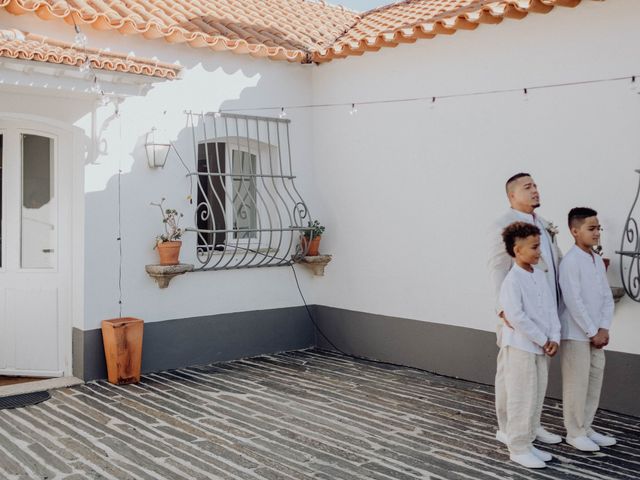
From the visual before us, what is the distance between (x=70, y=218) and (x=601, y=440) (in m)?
4.76

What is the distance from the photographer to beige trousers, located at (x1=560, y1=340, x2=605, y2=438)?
4.71 meters

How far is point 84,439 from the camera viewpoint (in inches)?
196

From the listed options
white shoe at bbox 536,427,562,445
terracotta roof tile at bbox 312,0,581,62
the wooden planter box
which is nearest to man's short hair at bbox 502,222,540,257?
white shoe at bbox 536,427,562,445

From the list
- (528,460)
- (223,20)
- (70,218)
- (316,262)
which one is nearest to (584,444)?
(528,460)

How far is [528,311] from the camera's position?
14.5 ft

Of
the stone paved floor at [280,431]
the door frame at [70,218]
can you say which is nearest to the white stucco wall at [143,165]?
the door frame at [70,218]

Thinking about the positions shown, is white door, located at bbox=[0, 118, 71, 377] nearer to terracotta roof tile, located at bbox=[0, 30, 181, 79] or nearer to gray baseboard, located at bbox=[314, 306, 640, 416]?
terracotta roof tile, located at bbox=[0, 30, 181, 79]

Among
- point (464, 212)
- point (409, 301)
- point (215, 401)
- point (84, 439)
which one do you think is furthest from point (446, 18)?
point (84, 439)

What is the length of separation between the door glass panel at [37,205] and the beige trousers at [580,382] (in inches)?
178

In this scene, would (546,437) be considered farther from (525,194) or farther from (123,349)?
(123,349)

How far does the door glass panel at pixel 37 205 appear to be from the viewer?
660 cm

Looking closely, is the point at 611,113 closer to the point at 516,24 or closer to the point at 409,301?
the point at 516,24

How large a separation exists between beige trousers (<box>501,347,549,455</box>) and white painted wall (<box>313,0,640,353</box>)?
4.59ft

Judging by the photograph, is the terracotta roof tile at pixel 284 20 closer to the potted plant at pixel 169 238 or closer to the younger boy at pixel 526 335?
the potted plant at pixel 169 238
